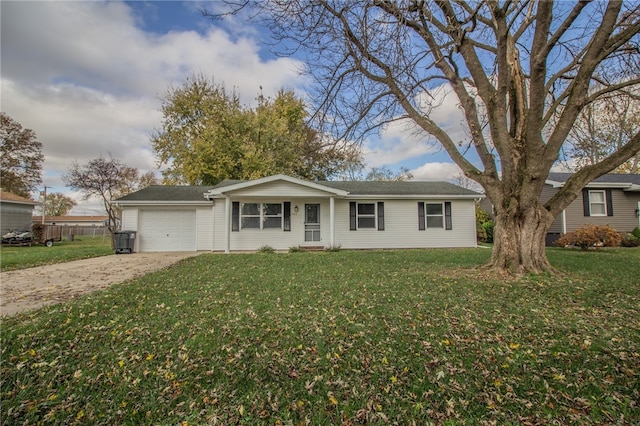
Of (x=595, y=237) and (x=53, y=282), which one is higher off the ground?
(x=595, y=237)

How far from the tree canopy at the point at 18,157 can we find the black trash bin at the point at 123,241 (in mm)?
21794

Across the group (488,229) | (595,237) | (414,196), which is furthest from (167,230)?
(595,237)

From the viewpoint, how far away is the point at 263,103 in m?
25.8

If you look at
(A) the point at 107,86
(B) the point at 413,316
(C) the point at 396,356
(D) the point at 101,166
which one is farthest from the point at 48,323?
(D) the point at 101,166

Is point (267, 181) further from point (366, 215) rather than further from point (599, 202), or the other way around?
point (599, 202)

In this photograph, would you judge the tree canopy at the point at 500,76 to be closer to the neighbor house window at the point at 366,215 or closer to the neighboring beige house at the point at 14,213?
the neighbor house window at the point at 366,215

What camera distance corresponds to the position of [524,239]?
21.7 feet

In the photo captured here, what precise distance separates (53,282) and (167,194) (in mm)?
8424

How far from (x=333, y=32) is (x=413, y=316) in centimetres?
553

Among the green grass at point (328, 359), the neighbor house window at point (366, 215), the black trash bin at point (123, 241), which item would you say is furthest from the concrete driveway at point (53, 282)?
the neighbor house window at point (366, 215)

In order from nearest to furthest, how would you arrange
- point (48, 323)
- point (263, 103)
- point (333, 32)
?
1. point (48, 323)
2. point (333, 32)
3. point (263, 103)

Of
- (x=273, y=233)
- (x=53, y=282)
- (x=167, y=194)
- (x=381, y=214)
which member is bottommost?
(x=53, y=282)

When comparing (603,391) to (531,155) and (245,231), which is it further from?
(245,231)

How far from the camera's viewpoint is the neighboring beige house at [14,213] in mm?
Answer: 20459
